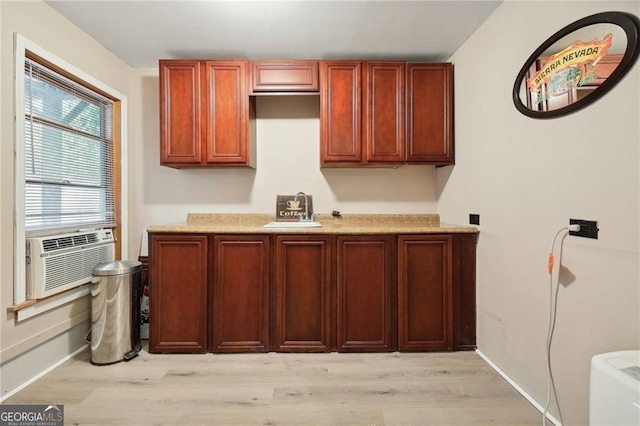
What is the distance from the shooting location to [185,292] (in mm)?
2168

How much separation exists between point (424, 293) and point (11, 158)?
2.86 meters

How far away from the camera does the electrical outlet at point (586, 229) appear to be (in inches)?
50.0

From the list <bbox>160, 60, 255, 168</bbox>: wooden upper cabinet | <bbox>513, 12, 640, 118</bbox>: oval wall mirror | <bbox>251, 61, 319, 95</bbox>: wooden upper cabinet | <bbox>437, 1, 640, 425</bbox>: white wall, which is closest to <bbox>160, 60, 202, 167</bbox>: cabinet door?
<bbox>160, 60, 255, 168</bbox>: wooden upper cabinet

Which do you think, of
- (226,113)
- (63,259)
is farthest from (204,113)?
(63,259)

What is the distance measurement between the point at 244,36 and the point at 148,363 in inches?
100

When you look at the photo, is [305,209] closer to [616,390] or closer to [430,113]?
[430,113]

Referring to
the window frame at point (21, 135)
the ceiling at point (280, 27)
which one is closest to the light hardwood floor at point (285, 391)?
the window frame at point (21, 135)

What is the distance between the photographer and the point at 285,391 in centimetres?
176

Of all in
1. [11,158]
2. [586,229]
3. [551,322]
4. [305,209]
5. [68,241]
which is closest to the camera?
[586,229]

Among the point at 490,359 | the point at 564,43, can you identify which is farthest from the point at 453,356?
the point at 564,43

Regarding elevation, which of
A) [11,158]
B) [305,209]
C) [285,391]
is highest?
[11,158]

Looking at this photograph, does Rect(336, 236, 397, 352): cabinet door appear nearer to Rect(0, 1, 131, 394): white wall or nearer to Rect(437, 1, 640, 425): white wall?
Rect(437, 1, 640, 425): white wall

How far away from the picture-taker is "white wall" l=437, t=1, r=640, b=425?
118 cm

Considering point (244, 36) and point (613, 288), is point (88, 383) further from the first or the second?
point (613, 288)
